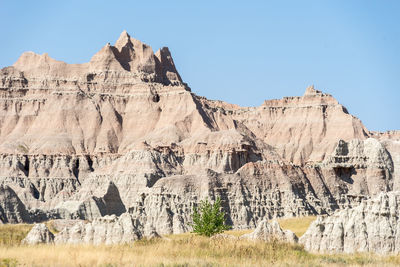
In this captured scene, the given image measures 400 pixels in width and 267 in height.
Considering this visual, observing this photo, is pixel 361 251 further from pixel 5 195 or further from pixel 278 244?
pixel 5 195

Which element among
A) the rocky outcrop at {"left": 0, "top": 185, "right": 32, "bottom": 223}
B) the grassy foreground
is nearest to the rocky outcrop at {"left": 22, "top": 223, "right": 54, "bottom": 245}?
the grassy foreground

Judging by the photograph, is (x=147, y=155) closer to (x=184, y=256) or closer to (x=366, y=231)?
(x=366, y=231)

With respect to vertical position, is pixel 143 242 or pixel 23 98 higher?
pixel 23 98

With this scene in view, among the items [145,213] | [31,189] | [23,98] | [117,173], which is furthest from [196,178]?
[23,98]

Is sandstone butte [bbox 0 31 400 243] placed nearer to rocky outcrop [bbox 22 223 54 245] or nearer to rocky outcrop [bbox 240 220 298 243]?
rocky outcrop [bbox 240 220 298 243]

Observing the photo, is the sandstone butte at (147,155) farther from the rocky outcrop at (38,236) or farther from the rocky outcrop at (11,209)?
the rocky outcrop at (38,236)

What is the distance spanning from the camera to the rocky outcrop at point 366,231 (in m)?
42.6

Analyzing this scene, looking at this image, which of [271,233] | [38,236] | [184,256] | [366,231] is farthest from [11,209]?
[184,256]

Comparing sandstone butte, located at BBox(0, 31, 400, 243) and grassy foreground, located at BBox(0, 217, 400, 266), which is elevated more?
sandstone butte, located at BBox(0, 31, 400, 243)

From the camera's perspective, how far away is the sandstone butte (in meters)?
111

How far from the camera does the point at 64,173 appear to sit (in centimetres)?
15575

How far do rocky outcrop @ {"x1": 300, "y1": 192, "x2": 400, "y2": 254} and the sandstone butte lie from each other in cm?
3982

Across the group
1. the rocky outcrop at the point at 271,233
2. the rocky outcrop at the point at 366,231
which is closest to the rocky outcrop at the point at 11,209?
the rocky outcrop at the point at 271,233

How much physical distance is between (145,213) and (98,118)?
264ft
